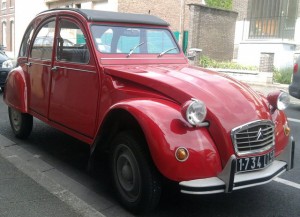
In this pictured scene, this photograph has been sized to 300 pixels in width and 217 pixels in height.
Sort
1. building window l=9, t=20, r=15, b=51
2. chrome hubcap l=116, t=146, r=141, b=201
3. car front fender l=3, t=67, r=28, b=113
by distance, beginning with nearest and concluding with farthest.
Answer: chrome hubcap l=116, t=146, r=141, b=201 < car front fender l=3, t=67, r=28, b=113 < building window l=9, t=20, r=15, b=51

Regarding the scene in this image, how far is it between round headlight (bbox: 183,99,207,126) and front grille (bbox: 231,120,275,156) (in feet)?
1.01

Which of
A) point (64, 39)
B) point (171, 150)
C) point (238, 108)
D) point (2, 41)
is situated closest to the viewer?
point (171, 150)

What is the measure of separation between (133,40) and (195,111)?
6.09ft

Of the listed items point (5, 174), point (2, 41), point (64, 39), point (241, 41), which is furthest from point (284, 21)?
point (2, 41)

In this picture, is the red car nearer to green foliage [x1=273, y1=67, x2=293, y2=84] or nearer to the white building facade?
green foliage [x1=273, y1=67, x2=293, y2=84]

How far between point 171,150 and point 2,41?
3606 centimetres

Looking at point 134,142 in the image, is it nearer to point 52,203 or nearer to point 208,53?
point 52,203

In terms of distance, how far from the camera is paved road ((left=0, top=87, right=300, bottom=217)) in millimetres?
3756

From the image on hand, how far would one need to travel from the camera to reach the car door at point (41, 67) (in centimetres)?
513

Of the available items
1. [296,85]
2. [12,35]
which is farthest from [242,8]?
[12,35]

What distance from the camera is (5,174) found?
15.0 ft

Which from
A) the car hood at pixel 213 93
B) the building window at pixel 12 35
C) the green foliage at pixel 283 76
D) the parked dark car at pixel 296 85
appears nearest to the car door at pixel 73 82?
the car hood at pixel 213 93

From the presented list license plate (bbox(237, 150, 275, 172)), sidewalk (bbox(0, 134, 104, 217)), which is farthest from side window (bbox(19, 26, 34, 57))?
license plate (bbox(237, 150, 275, 172))

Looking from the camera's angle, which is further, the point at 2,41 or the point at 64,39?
the point at 2,41
